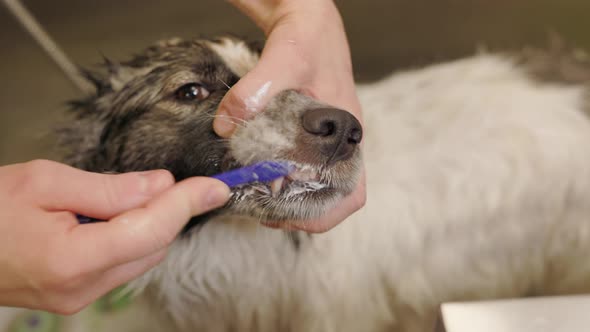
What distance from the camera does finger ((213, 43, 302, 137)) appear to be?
2.09ft

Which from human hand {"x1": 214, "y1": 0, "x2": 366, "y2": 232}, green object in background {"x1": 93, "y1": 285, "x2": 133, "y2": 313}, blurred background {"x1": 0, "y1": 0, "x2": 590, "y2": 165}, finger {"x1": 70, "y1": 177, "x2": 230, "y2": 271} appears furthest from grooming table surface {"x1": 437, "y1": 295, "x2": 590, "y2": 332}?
blurred background {"x1": 0, "y1": 0, "x2": 590, "y2": 165}

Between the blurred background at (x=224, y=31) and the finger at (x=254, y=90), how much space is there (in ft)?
2.30

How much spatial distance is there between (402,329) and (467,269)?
7.4 inches

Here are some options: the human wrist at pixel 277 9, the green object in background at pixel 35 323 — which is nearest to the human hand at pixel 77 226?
the human wrist at pixel 277 9

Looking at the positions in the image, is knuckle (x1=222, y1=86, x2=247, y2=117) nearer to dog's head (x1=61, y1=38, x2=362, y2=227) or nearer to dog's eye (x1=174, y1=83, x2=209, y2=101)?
dog's head (x1=61, y1=38, x2=362, y2=227)

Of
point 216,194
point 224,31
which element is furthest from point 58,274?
point 224,31

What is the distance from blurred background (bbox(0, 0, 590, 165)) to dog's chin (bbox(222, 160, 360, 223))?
2.60 feet

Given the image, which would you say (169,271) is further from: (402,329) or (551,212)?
(551,212)

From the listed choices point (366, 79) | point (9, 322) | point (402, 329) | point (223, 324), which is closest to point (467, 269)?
point (402, 329)

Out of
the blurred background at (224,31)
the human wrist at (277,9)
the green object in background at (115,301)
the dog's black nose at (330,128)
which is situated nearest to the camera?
the dog's black nose at (330,128)

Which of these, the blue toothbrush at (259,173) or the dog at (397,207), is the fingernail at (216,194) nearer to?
the blue toothbrush at (259,173)

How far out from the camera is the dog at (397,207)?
859 millimetres

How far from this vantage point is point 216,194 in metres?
0.53

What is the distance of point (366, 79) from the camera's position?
4.71ft
